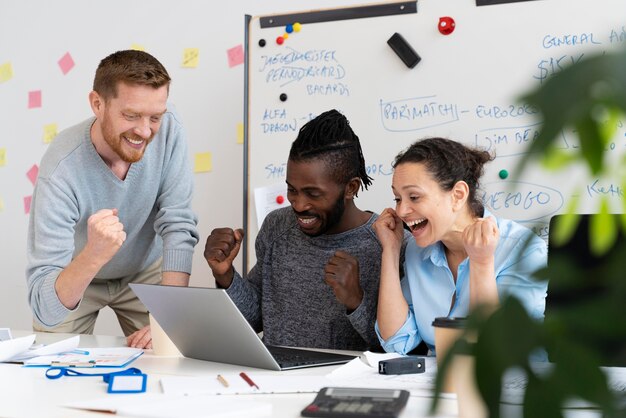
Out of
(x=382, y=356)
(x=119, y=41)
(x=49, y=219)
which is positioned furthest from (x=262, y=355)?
(x=119, y=41)

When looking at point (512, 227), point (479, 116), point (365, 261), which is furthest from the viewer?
point (479, 116)

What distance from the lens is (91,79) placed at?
3053 millimetres

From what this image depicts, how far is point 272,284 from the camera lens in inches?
76.2

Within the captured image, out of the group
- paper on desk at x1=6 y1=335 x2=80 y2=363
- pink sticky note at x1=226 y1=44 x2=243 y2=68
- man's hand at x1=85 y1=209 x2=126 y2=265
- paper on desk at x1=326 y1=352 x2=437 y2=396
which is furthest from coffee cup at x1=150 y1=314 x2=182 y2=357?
pink sticky note at x1=226 y1=44 x2=243 y2=68

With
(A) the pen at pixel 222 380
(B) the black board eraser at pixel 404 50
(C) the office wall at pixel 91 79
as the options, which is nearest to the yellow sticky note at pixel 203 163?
(C) the office wall at pixel 91 79

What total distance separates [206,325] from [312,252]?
1.98 ft

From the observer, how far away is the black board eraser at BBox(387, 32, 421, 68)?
2.33 meters

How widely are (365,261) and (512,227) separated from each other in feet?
1.29

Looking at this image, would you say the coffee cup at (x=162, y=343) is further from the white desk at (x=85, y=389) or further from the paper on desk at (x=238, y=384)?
the paper on desk at (x=238, y=384)

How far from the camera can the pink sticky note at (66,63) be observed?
3.10 m

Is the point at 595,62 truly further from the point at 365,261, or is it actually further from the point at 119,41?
the point at 119,41

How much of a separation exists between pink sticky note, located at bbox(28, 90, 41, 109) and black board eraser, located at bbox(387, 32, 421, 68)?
1578 millimetres

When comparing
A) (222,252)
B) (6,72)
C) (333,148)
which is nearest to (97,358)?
(222,252)

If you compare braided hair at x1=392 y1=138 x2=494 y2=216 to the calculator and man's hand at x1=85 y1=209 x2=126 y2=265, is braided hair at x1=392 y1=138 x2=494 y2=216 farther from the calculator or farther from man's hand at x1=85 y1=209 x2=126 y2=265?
the calculator
